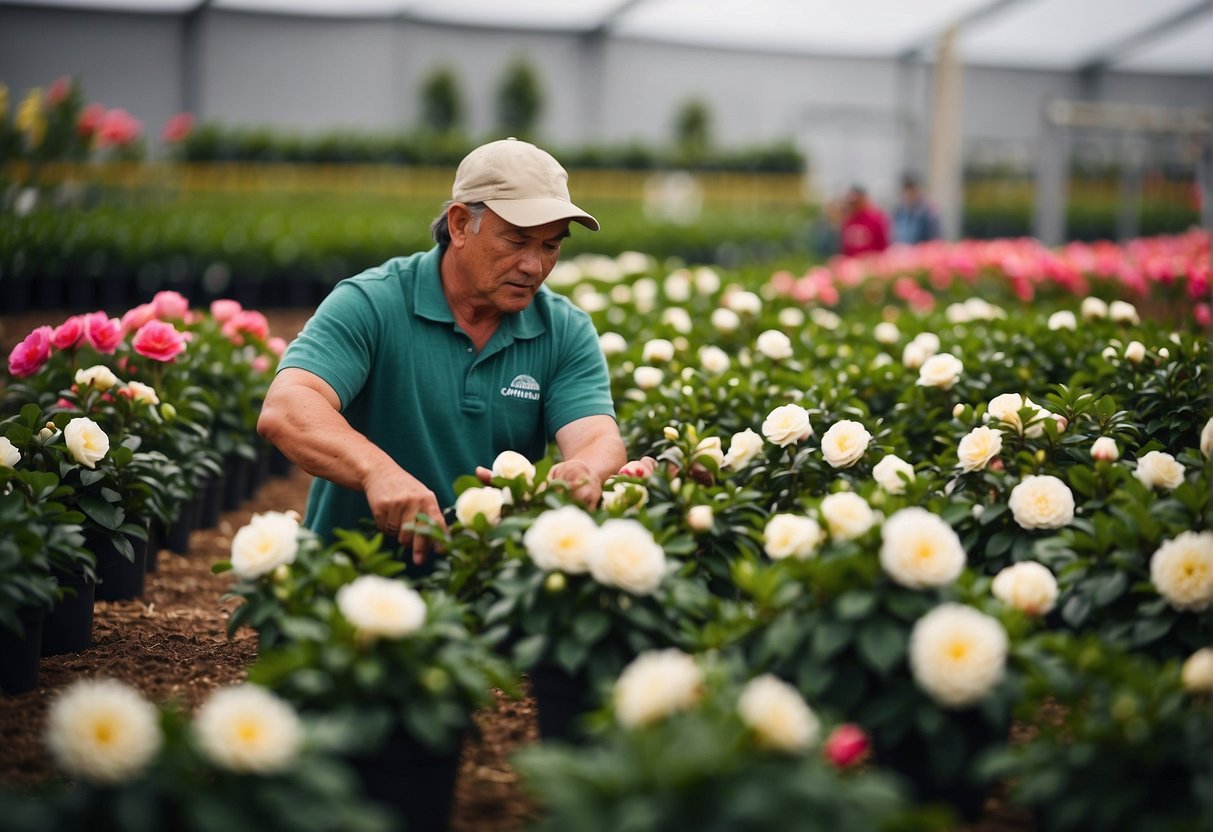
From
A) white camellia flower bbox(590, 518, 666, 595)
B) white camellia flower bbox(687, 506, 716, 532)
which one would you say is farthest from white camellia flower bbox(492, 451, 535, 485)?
white camellia flower bbox(590, 518, 666, 595)

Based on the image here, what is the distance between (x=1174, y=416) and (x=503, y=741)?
84.2 inches

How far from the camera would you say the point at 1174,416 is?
339cm

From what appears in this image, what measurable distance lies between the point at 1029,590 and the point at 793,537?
0.42m

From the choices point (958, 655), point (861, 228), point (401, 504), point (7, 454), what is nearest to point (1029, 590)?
point (958, 655)

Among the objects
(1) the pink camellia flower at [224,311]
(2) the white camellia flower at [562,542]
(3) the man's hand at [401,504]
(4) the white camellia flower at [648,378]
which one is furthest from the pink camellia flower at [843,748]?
(1) the pink camellia flower at [224,311]

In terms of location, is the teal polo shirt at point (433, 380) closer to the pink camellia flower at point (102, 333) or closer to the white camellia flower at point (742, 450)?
the white camellia flower at point (742, 450)

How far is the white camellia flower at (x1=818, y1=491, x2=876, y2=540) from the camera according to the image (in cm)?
211

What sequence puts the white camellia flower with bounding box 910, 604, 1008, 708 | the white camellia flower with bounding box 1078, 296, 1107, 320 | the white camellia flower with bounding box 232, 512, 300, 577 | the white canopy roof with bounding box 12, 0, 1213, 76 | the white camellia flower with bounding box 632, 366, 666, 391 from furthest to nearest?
the white canopy roof with bounding box 12, 0, 1213, 76 < the white camellia flower with bounding box 1078, 296, 1107, 320 < the white camellia flower with bounding box 632, 366, 666, 391 < the white camellia flower with bounding box 232, 512, 300, 577 < the white camellia flower with bounding box 910, 604, 1008, 708

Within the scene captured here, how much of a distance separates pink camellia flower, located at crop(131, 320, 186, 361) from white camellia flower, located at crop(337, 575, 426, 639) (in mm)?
2403

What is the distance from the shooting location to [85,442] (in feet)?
10.1

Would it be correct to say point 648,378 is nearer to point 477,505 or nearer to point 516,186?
point 516,186

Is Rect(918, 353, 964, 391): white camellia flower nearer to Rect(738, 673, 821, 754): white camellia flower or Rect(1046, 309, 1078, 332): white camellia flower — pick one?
Rect(1046, 309, 1078, 332): white camellia flower

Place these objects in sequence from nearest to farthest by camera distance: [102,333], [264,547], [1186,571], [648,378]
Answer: [1186,571]
[264,547]
[648,378]
[102,333]

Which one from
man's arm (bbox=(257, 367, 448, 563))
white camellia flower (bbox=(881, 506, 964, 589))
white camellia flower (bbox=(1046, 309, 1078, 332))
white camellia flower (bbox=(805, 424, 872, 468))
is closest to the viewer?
white camellia flower (bbox=(881, 506, 964, 589))
